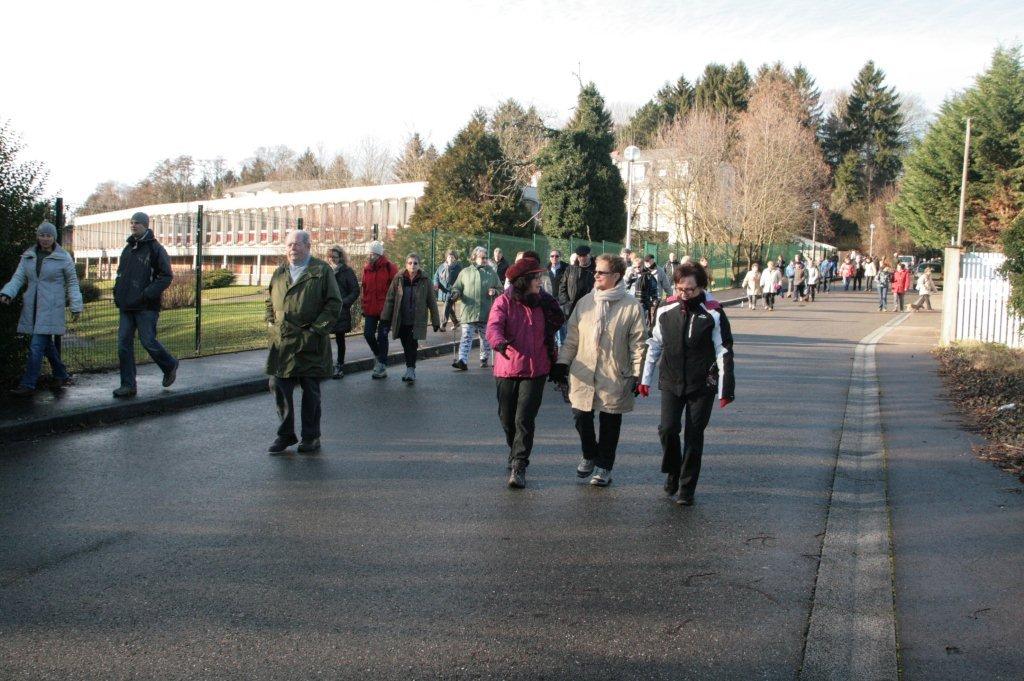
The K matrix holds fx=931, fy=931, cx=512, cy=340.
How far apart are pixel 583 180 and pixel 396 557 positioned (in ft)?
132

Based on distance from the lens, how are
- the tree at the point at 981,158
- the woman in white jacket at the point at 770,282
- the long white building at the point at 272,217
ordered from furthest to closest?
1. the long white building at the point at 272,217
2. the tree at the point at 981,158
3. the woman in white jacket at the point at 770,282

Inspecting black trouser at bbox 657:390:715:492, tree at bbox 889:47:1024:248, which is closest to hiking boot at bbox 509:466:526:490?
black trouser at bbox 657:390:715:492

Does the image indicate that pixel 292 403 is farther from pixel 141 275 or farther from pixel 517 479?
pixel 141 275

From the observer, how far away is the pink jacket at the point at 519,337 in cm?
695

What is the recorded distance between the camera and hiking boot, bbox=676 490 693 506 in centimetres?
644

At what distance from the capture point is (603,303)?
677 cm

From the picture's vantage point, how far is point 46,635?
3990 mm

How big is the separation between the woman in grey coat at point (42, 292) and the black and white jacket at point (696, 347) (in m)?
6.40

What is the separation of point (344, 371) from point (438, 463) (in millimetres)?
6251

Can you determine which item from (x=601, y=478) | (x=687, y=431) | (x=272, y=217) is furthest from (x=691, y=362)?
(x=272, y=217)

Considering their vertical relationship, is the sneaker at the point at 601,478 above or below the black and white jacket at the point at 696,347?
below

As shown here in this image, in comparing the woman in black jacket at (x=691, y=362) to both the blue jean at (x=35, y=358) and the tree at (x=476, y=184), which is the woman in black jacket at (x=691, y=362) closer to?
the blue jean at (x=35, y=358)

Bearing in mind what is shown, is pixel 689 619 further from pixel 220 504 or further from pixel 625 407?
pixel 220 504

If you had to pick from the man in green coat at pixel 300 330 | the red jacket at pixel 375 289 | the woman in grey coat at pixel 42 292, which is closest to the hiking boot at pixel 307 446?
the man in green coat at pixel 300 330
